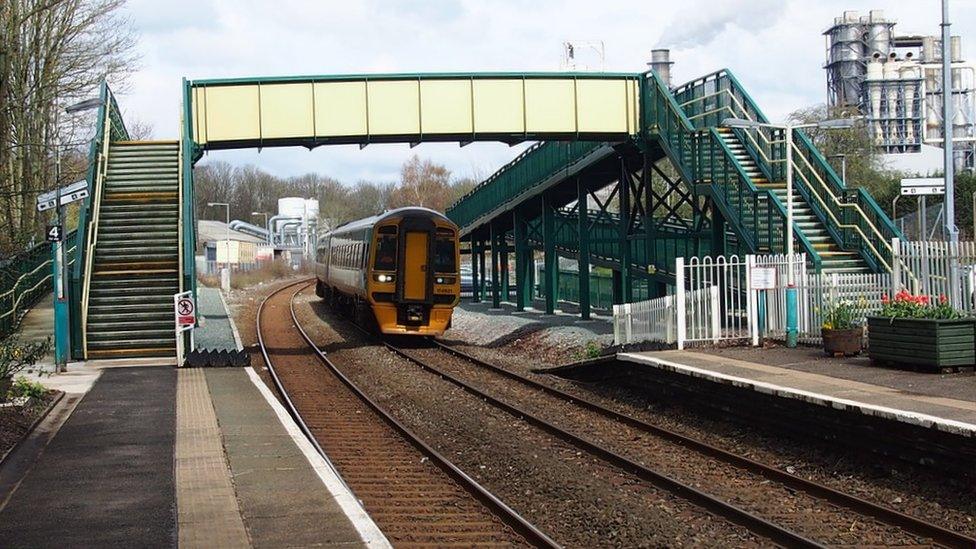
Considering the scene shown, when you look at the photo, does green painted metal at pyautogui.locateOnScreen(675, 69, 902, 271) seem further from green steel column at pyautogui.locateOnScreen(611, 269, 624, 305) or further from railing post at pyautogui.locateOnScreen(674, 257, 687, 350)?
green steel column at pyautogui.locateOnScreen(611, 269, 624, 305)

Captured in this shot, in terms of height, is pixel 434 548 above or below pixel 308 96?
below

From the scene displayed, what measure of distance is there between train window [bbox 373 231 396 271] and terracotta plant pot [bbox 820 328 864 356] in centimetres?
1273

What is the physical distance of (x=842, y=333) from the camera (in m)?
15.4

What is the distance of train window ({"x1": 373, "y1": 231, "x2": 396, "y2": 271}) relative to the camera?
84.5 ft

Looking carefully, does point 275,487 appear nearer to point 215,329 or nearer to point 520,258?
point 215,329

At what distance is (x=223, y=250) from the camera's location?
53188 mm

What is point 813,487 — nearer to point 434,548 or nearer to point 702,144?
point 434,548

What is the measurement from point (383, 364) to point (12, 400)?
32.8 feet

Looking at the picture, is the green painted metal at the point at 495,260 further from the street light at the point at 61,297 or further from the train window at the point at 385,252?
the street light at the point at 61,297

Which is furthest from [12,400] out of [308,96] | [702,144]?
[702,144]

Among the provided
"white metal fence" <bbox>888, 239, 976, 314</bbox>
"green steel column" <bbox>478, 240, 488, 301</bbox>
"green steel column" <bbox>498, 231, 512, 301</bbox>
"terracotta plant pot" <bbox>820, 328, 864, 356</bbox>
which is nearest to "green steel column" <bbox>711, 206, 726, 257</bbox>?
"white metal fence" <bbox>888, 239, 976, 314</bbox>

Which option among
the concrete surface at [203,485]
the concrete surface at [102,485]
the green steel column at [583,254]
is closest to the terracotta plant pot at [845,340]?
the concrete surface at [203,485]

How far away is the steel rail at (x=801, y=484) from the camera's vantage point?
7.89m

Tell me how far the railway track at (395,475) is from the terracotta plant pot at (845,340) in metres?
6.56
